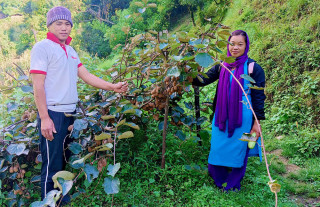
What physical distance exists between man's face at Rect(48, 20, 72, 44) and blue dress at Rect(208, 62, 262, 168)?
4.69 feet

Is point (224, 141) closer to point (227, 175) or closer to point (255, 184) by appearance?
point (227, 175)

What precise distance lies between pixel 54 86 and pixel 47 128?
30 cm

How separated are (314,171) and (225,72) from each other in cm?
161

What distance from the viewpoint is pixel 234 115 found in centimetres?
221

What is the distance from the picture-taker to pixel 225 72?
2264 mm

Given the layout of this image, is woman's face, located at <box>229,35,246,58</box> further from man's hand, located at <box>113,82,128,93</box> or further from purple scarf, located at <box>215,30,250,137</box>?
man's hand, located at <box>113,82,128,93</box>

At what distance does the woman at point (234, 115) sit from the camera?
2164mm

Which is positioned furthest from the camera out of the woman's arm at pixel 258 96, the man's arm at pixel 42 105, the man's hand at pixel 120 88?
the woman's arm at pixel 258 96

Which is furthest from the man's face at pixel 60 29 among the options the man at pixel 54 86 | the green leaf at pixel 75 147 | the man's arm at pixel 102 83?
the green leaf at pixel 75 147

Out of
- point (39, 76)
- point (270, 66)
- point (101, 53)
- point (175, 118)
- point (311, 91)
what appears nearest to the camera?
point (39, 76)

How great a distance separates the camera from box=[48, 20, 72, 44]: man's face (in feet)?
5.84

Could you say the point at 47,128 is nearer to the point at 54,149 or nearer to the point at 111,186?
the point at 54,149

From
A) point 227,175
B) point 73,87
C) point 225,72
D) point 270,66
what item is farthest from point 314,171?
point 73,87

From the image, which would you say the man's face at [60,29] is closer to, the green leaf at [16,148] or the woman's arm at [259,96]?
the green leaf at [16,148]
